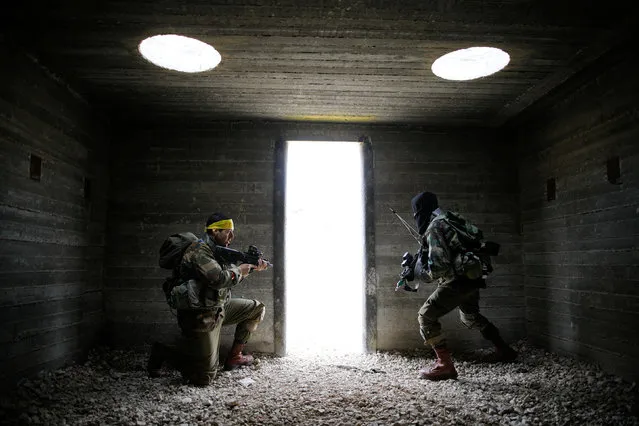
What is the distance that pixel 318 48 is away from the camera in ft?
11.8

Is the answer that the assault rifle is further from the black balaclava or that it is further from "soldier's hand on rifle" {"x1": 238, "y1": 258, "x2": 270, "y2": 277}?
the black balaclava

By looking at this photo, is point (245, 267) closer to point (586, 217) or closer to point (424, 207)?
point (424, 207)

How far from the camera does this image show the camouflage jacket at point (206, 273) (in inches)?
152

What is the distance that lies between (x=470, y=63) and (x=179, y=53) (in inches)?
112

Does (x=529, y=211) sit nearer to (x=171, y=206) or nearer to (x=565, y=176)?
(x=565, y=176)

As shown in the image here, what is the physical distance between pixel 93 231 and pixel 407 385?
4032mm

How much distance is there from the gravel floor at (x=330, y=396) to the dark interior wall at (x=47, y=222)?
40cm

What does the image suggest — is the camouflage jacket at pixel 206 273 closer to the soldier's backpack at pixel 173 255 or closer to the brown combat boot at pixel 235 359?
the soldier's backpack at pixel 173 255

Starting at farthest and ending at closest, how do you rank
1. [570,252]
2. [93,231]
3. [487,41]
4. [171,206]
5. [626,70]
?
[171,206]
[93,231]
[570,252]
[626,70]
[487,41]

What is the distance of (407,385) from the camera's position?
3973 millimetres

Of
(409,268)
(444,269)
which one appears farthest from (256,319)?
(444,269)

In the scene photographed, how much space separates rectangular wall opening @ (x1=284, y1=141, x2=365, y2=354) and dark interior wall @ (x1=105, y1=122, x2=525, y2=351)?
30 cm

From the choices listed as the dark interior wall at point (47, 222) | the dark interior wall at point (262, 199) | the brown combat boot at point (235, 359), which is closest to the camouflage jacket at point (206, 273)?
the brown combat boot at point (235, 359)

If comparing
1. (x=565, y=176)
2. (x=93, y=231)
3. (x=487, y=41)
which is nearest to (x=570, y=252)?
(x=565, y=176)
